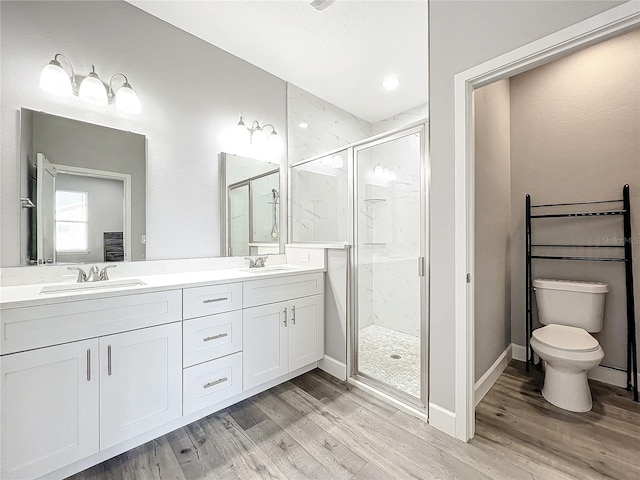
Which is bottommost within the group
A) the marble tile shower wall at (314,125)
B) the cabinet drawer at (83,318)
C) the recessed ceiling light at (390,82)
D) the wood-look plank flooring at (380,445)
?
the wood-look plank flooring at (380,445)

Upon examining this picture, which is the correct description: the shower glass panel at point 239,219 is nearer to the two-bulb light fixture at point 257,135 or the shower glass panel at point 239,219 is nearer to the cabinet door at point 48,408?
the two-bulb light fixture at point 257,135

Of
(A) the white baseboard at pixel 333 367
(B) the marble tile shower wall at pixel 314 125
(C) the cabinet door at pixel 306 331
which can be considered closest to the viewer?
(C) the cabinet door at pixel 306 331

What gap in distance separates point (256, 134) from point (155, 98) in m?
0.80

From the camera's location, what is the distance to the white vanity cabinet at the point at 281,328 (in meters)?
1.87

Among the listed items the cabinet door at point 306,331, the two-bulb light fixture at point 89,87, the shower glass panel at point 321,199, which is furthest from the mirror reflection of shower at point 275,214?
the two-bulb light fixture at point 89,87

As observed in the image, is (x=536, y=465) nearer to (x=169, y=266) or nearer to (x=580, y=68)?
(x=169, y=266)

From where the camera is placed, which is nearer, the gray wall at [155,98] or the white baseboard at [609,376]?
the gray wall at [155,98]

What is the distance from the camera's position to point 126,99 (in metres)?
1.80

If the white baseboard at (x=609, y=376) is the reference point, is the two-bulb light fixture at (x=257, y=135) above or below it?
above

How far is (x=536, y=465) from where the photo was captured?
138cm

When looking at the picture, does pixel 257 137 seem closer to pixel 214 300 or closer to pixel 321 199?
pixel 321 199

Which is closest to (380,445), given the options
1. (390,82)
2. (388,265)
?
(388,265)

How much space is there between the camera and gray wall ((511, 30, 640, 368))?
2031 mm

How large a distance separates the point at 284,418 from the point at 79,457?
101 cm
